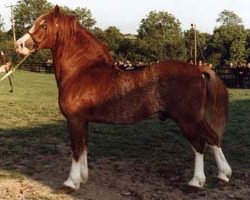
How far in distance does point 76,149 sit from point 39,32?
153 centimetres

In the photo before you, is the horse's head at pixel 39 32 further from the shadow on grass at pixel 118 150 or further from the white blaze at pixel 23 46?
the shadow on grass at pixel 118 150

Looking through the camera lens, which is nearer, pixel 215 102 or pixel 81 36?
pixel 215 102

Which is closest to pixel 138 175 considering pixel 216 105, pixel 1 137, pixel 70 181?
pixel 70 181

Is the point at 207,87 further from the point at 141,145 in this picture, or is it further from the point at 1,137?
the point at 1,137

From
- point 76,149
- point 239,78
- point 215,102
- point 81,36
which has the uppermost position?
point 81,36

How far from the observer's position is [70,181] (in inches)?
245

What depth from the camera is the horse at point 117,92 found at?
235 inches

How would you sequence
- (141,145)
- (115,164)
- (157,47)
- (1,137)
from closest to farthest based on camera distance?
(115,164) < (141,145) < (1,137) < (157,47)

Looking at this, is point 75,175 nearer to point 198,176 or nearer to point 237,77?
point 198,176

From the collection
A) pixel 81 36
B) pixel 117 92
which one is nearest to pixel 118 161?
pixel 117 92

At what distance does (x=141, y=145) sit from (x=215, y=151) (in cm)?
283

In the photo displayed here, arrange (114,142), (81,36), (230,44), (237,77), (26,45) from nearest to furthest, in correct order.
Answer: (26,45)
(81,36)
(114,142)
(237,77)
(230,44)

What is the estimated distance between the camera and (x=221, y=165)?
6332mm

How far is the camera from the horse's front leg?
242 inches
